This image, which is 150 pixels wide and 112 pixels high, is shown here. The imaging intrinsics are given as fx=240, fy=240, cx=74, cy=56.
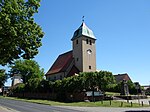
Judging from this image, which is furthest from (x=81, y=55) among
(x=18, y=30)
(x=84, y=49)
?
(x=18, y=30)

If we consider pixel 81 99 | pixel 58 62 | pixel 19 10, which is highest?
pixel 58 62

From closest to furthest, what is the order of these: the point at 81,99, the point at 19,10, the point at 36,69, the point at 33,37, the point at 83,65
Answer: the point at 19,10 → the point at 33,37 → the point at 81,99 → the point at 83,65 → the point at 36,69

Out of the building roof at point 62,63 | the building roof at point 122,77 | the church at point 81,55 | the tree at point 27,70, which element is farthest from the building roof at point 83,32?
the tree at point 27,70

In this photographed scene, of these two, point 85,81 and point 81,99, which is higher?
point 85,81

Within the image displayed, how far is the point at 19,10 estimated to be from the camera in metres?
17.3

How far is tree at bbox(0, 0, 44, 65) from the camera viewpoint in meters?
16.5

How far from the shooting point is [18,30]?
56.5 ft

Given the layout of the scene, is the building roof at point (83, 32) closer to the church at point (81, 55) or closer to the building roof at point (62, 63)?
the church at point (81, 55)

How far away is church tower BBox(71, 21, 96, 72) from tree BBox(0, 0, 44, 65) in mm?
40351

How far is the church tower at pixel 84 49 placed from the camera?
59.9 metres

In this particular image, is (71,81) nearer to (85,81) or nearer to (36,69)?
(85,81)

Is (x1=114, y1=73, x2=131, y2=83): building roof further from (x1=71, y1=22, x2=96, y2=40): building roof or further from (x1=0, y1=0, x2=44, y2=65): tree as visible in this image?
(x1=0, y1=0, x2=44, y2=65): tree

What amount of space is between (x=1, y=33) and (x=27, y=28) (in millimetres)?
2306

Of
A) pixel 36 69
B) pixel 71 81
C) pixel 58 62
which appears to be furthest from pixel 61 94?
pixel 36 69
